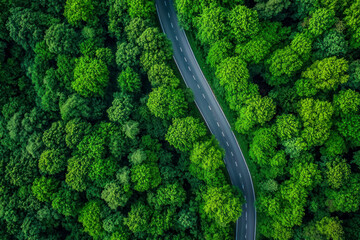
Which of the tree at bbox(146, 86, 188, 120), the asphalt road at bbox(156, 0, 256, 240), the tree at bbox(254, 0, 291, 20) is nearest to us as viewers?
the tree at bbox(254, 0, 291, 20)

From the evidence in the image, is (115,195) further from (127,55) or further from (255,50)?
(255,50)

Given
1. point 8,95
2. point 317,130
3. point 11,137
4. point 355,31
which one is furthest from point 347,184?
point 8,95

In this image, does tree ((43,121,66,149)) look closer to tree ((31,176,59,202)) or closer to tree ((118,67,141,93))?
tree ((31,176,59,202))

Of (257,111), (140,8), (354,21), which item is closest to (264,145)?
(257,111)

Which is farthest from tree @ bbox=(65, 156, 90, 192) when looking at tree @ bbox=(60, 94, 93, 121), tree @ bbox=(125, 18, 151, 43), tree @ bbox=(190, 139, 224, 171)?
tree @ bbox=(125, 18, 151, 43)

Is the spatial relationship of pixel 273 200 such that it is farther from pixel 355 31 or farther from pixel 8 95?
pixel 8 95
